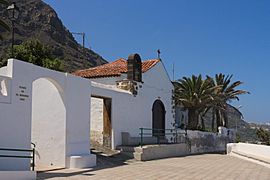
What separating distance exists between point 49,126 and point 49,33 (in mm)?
50538

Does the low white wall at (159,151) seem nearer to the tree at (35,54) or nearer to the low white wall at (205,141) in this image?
the low white wall at (205,141)

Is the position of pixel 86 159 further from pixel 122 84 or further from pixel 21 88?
pixel 122 84

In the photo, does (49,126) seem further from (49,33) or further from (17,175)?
(49,33)

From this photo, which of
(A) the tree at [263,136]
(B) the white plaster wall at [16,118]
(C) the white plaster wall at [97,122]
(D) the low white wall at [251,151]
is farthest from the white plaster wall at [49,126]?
(A) the tree at [263,136]

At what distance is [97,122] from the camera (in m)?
17.8

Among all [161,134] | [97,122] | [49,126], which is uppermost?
[97,122]

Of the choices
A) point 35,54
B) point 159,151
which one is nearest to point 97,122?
point 159,151

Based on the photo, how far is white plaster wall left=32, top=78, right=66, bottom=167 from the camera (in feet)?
43.0

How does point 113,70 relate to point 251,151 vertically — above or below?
above

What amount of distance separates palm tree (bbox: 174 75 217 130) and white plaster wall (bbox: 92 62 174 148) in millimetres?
6825

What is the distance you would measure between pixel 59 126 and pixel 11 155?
2.96 meters

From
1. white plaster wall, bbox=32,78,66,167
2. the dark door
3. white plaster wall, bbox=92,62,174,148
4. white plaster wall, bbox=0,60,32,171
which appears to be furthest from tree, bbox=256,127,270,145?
white plaster wall, bbox=0,60,32,171

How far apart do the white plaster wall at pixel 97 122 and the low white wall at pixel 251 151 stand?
8.21m

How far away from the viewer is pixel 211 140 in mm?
30188
